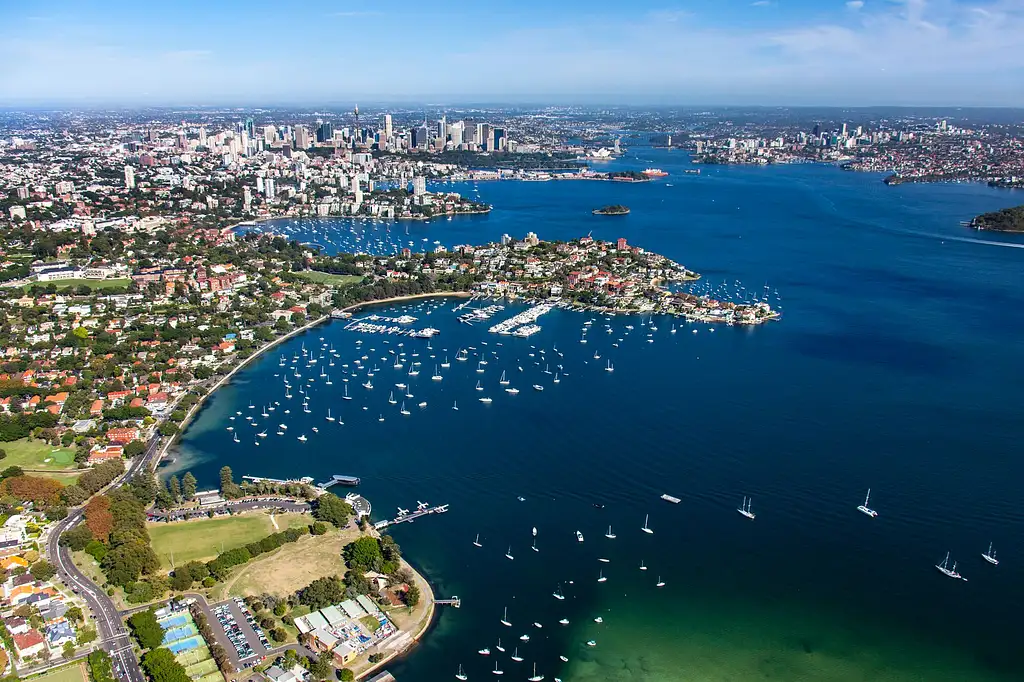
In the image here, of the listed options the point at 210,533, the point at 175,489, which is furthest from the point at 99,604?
the point at 175,489

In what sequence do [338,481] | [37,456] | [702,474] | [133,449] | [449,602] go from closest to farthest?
1. [449,602]
2. [338,481]
3. [702,474]
4. [37,456]
5. [133,449]

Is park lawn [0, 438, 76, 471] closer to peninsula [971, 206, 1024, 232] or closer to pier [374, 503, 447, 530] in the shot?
pier [374, 503, 447, 530]

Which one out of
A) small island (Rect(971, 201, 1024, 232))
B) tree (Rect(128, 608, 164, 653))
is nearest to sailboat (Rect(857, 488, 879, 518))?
tree (Rect(128, 608, 164, 653))

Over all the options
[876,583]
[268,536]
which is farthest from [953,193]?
[268,536]

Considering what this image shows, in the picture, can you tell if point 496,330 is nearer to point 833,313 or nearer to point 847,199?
point 833,313

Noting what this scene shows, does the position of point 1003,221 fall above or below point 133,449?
above

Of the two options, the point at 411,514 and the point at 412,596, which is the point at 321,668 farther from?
the point at 411,514
